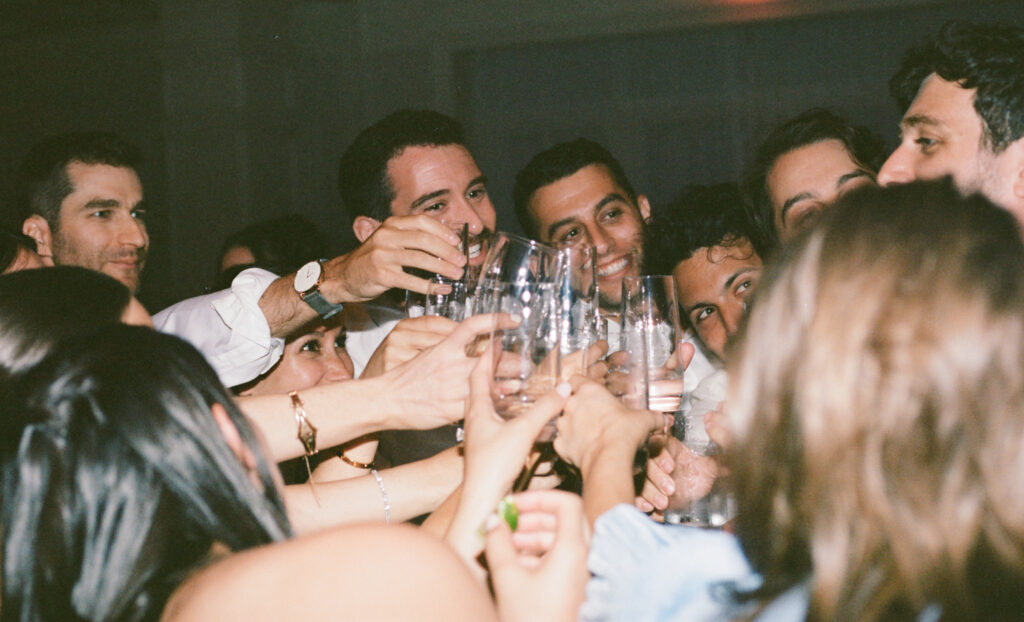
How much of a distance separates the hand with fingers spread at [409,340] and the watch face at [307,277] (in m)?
0.44

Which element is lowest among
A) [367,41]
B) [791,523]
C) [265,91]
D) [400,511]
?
[400,511]

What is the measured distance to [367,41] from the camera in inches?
280

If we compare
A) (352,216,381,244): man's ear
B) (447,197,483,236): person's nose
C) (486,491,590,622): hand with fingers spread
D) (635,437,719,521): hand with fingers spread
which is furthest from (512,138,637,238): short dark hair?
(486,491,590,622): hand with fingers spread

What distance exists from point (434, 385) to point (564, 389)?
1.38ft

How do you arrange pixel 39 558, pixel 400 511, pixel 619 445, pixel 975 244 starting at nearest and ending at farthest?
pixel 975 244
pixel 39 558
pixel 619 445
pixel 400 511

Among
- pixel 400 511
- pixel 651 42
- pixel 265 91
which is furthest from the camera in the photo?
pixel 651 42

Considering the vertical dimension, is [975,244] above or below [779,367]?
above

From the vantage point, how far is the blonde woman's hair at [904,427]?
0.83m

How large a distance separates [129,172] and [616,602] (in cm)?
332

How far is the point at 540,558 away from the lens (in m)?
1.18

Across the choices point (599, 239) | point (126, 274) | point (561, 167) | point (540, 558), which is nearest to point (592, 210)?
point (599, 239)

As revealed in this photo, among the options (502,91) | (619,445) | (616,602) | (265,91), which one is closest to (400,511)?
(619,445)

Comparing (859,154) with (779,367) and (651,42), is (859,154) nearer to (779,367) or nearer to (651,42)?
(779,367)

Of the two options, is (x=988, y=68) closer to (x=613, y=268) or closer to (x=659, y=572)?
(x=613, y=268)
